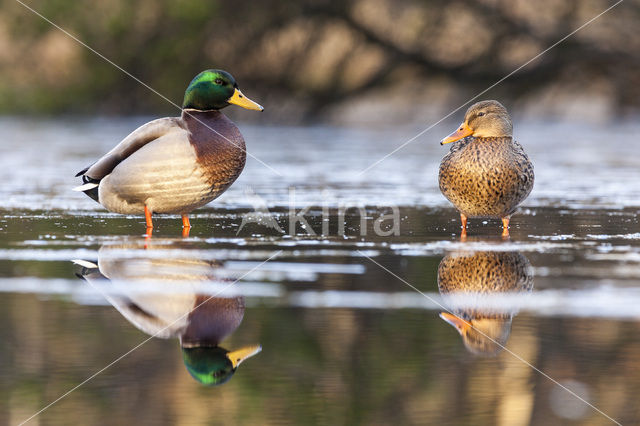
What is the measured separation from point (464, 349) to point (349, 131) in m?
11.2

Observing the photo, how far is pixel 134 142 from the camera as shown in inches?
198

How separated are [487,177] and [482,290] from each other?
1.52 meters

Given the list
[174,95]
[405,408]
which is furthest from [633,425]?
[174,95]

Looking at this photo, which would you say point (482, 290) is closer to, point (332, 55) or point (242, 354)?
point (242, 354)

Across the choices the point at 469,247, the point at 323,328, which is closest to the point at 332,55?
the point at 469,247

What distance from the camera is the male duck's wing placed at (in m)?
5.02

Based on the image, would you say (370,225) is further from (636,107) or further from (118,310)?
(636,107)

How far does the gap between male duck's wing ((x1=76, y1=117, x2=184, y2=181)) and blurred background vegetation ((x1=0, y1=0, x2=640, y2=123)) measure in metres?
10.8

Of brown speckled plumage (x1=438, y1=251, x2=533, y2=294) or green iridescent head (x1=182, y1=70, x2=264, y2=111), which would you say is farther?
green iridescent head (x1=182, y1=70, x2=264, y2=111)

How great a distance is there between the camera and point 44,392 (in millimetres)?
2404

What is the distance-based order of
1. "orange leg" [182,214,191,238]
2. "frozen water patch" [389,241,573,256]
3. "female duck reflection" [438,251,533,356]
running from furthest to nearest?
1. "orange leg" [182,214,191,238]
2. "frozen water patch" [389,241,573,256]
3. "female duck reflection" [438,251,533,356]

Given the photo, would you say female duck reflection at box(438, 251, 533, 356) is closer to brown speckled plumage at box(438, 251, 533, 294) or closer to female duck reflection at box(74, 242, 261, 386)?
brown speckled plumage at box(438, 251, 533, 294)

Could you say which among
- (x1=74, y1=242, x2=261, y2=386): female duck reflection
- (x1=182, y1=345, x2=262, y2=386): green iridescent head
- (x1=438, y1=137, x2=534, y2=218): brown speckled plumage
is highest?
(x1=438, y1=137, x2=534, y2=218): brown speckled plumage

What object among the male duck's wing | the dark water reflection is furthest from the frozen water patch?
the male duck's wing
